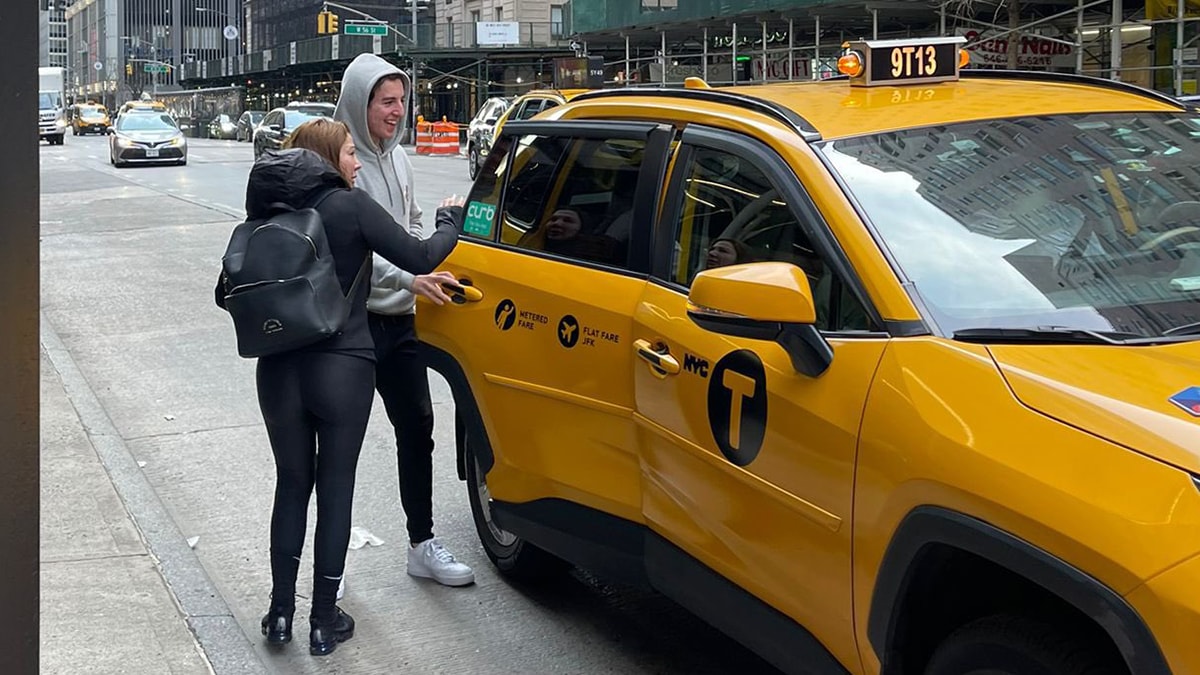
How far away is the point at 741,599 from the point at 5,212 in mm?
1986

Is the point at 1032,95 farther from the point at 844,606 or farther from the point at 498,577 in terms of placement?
the point at 498,577

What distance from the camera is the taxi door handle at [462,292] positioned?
465 cm

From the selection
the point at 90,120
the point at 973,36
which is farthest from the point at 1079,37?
the point at 90,120

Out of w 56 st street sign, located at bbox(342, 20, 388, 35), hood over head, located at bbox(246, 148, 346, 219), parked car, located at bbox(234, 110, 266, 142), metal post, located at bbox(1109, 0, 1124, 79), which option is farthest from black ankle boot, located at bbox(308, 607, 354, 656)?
w 56 st street sign, located at bbox(342, 20, 388, 35)

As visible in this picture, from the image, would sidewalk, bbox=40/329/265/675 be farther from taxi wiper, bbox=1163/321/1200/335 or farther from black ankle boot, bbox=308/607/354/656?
taxi wiper, bbox=1163/321/1200/335

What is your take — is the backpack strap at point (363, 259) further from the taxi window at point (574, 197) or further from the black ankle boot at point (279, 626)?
the black ankle boot at point (279, 626)

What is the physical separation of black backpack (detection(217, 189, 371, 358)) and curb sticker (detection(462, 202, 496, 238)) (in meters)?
0.89

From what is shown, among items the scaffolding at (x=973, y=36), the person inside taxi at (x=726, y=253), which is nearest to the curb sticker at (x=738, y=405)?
the person inside taxi at (x=726, y=253)

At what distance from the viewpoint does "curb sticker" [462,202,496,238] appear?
491 cm

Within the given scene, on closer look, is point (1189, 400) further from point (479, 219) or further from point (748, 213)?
point (479, 219)

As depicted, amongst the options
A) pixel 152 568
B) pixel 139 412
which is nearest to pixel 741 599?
pixel 152 568

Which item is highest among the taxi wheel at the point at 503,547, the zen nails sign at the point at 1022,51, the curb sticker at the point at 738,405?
the zen nails sign at the point at 1022,51

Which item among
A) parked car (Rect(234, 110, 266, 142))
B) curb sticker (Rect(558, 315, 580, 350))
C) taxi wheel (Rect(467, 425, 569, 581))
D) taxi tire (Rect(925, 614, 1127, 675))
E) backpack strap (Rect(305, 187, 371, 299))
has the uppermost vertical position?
parked car (Rect(234, 110, 266, 142))

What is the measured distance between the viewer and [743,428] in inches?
128
